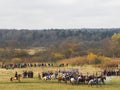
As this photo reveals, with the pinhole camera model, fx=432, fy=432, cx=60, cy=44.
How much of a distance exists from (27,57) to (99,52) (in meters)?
19.3

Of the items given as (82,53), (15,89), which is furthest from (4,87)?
(82,53)

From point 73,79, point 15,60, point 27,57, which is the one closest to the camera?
point 73,79

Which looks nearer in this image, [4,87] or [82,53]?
[4,87]

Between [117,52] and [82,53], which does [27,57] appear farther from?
[117,52]

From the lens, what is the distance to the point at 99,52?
11556 centimetres

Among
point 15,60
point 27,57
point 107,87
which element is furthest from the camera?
point 27,57

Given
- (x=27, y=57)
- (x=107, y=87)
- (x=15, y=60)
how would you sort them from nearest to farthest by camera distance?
1. (x=107, y=87)
2. (x=15, y=60)
3. (x=27, y=57)

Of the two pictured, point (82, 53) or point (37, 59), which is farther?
point (82, 53)

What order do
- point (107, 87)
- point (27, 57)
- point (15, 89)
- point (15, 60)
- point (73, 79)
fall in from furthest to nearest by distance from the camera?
point (27, 57) < point (15, 60) < point (73, 79) < point (107, 87) < point (15, 89)

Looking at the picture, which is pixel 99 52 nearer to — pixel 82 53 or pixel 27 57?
pixel 82 53

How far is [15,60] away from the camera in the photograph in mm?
103562

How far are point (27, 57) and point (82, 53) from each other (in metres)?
16.4

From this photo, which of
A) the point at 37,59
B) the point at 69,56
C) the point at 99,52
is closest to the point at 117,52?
the point at 99,52

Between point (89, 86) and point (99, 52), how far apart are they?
234 ft
